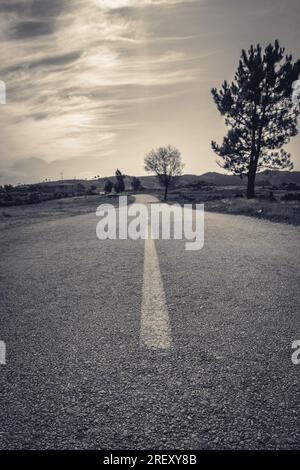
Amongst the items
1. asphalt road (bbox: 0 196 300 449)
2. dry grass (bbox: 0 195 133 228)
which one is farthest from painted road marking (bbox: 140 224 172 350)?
dry grass (bbox: 0 195 133 228)

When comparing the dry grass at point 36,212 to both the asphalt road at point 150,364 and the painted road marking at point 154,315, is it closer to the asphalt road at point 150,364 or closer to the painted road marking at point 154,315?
the painted road marking at point 154,315

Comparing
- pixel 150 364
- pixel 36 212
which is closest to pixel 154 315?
pixel 150 364

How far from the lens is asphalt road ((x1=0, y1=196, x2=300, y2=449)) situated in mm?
1646

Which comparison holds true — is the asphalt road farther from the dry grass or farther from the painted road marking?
the dry grass

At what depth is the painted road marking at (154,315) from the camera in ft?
8.52

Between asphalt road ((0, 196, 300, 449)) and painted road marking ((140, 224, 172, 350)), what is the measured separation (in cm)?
5

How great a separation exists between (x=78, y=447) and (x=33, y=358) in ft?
3.33

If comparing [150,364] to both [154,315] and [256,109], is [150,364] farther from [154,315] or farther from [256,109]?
[256,109]

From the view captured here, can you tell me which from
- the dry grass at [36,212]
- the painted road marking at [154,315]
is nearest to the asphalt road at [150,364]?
the painted road marking at [154,315]

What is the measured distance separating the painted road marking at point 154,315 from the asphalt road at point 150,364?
0.05 meters

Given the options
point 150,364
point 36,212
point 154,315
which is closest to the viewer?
point 150,364

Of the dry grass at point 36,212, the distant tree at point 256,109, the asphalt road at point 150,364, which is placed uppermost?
the distant tree at point 256,109

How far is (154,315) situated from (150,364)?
0.91 metres

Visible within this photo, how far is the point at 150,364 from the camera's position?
7.41 ft
